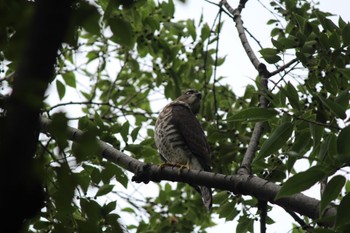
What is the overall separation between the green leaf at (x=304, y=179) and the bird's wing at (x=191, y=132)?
11.7 feet

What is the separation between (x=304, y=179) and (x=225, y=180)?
1.08 m

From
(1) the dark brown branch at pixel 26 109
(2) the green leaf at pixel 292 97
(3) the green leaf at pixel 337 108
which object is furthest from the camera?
(2) the green leaf at pixel 292 97

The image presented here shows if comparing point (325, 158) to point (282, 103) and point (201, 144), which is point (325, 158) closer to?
point (282, 103)

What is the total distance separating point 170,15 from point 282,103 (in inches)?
121

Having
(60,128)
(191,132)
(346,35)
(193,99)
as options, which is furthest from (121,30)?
(193,99)

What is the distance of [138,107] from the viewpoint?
8820mm

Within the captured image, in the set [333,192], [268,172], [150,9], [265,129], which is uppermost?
[150,9]

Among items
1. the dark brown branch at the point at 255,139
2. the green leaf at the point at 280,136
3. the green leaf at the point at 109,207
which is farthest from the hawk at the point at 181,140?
the green leaf at the point at 280,136

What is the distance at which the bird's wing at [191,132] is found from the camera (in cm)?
613

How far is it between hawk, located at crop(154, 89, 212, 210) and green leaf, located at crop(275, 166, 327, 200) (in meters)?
3.68

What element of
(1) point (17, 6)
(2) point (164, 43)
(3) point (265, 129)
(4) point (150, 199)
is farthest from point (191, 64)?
(1) point (17, 6)

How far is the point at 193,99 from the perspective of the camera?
764cm

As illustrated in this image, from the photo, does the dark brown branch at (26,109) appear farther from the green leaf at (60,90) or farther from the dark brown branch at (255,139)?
the green leaf at (60,90)

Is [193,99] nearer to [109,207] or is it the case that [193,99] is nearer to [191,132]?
[191,132]
